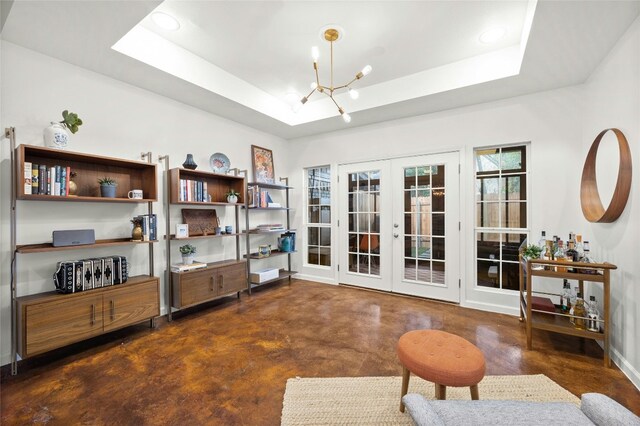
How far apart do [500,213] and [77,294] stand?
462cm

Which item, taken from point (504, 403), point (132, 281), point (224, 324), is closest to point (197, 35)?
point (132, 281)

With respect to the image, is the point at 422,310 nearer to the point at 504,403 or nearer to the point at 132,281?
the point at 504,403

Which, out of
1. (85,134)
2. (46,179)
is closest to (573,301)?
(46,179)

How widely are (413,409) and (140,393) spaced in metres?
1.94

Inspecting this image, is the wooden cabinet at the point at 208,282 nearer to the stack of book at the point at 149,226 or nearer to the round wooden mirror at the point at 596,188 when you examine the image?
the stack of book at the point at 149,226

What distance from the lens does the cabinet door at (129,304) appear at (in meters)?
2.58

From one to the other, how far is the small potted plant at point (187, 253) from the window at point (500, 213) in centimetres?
370

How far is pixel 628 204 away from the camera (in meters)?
2.18

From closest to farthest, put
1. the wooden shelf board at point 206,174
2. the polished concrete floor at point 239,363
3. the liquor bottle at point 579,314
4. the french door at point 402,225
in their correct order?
1. the polished concrete floor at point 239,363
2. the liquor bottle at point 579,314
3. the wooden shelf board at point 206,174
4. the french door at point 402,225

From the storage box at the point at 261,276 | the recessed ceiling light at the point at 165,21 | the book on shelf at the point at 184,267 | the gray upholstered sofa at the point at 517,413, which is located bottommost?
the storage box at the point at 261,276

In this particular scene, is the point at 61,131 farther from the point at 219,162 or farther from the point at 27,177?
the point at 219,162

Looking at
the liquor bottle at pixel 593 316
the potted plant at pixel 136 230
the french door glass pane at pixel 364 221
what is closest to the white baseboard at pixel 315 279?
the french door glass pane at pixel 364 221

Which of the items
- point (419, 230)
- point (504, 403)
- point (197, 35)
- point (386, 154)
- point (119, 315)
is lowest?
point (119, 315)

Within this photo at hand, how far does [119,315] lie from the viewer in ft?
8.70
